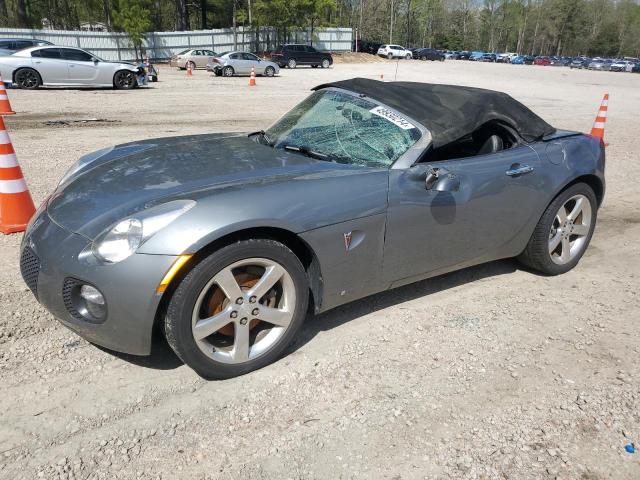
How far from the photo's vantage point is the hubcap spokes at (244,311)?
8.43 ft

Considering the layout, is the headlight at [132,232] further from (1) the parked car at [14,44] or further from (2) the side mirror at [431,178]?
(1) the parked car at [14,44]

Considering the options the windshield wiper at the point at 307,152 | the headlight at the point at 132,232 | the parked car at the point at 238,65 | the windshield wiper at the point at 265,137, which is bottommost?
the parked car at the point at 238,65

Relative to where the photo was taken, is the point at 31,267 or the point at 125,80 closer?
the point at 31,267

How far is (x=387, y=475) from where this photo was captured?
2.19 metres

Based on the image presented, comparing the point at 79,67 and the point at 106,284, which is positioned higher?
the point at 106,284

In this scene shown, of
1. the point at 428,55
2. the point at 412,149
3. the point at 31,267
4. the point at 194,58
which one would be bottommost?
the point at 428,55

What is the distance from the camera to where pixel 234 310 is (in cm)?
264

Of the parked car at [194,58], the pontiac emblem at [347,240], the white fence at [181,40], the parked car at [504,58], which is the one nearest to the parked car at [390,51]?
the white fence at [181,40]

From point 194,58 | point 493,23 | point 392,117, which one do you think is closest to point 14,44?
point 194,58

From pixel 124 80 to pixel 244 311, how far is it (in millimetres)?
17914

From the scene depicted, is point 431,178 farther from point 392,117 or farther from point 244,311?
point 244,311

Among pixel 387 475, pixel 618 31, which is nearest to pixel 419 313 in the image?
pixel 387 475

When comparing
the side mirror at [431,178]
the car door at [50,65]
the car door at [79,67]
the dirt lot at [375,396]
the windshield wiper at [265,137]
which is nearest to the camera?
the dirt lot at [375,396]

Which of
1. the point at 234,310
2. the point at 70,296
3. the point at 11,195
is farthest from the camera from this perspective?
the point at 11,195
